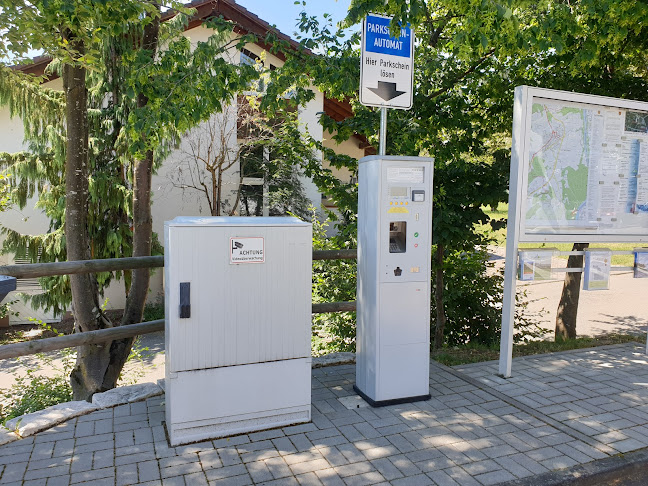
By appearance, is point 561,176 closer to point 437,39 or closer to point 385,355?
point 385,355

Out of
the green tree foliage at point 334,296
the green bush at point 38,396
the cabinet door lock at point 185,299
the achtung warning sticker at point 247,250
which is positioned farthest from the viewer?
the green tree foliage at point 334,296

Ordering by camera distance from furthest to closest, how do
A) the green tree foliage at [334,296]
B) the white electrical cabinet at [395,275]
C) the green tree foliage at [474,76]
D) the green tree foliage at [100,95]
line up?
the green tree foliage at [334,296] < the green tree foliage at [474,76] < the green tree foliage at [100,95] < the white electrical cabinet at [395,275]

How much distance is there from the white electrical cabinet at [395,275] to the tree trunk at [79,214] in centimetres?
408

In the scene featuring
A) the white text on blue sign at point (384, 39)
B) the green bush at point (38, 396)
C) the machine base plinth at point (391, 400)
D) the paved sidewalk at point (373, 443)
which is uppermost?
the white text on blue sign at point (384, 39)

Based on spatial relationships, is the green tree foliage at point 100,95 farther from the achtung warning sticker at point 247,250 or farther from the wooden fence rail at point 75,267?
the achtung warning sticker at point 247,250

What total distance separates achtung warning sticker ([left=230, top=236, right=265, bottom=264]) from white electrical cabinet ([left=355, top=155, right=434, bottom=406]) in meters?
1.01

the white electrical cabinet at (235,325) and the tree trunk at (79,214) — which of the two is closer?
the white electrical cabinet at (235,325)

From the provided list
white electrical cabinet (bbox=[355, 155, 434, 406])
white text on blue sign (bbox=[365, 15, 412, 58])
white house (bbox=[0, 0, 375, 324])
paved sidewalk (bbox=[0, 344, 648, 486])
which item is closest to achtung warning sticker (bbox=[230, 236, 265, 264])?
white electrical cabinet (bbox=[355, 155, 434, 406])

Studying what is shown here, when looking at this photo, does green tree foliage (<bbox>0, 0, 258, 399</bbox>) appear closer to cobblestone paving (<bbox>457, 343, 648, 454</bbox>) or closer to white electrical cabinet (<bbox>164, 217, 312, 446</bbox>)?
white electrical cabinet (<bbox>164, 217, 312, 446</bbox>)

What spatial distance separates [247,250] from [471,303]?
4804 millimetres

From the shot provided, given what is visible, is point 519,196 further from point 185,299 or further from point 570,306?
point 570,306

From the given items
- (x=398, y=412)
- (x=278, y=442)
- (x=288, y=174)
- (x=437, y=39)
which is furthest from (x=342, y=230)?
(x=288, y=174)

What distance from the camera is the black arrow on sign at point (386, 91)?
434 cm

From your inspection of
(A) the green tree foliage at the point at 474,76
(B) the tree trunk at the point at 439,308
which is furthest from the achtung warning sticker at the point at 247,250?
(B) the tree trunk at the point at 439,308
